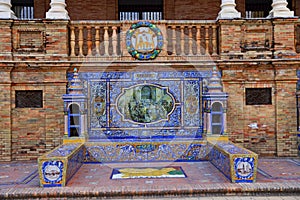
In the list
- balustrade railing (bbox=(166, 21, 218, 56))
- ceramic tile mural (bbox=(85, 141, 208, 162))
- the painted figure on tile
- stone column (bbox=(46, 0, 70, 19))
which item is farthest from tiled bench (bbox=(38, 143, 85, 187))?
balustrade railing (bbox=(166, 21, 218, 56))

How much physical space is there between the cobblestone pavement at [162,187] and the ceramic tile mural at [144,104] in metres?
1.77

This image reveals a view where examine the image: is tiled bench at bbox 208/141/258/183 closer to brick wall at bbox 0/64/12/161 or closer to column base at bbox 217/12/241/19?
column base at bbox 217/12/241/19

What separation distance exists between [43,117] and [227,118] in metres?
5.06

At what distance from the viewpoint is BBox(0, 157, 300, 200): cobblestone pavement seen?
568 centimetres

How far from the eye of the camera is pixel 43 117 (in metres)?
8.51

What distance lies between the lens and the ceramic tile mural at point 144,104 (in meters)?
8.55

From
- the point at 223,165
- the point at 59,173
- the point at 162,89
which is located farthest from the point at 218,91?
the point at 59,173

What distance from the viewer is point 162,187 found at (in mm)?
5867

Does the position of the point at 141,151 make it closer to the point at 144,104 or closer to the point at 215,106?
the point at 144,104

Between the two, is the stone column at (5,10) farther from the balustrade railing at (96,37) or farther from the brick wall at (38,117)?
the balustrade railing at (96,37)

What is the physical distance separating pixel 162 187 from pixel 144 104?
10.4ft

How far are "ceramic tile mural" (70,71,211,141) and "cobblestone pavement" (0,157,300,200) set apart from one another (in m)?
1.77

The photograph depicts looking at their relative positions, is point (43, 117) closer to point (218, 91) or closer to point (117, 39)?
point (117, 39)

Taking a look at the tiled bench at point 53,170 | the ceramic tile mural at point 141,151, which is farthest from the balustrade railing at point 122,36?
the tiled bench at point 53,170
